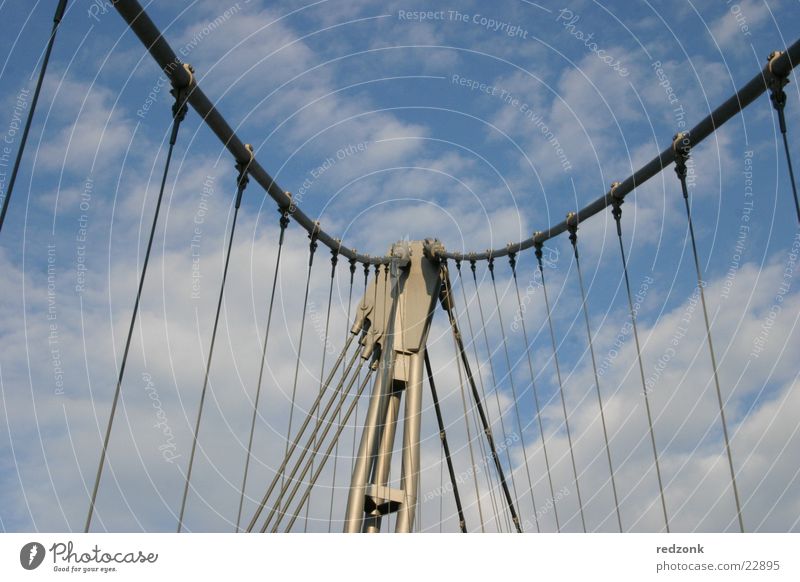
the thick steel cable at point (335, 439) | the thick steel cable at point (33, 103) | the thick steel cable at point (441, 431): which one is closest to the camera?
the thick steel cable at point (33, 103)

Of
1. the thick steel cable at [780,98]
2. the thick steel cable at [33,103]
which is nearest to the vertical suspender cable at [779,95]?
the thick steel cable at [780,98]

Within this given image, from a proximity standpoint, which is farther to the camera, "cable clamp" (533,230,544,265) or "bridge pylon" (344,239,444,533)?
"cable clamp" (533,230,544,265)

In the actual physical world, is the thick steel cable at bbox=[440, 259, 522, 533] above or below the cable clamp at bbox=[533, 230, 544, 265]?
below

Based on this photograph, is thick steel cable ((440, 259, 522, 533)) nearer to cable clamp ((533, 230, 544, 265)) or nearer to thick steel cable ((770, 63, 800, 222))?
cable clamp ((533, 230, 544, 265))

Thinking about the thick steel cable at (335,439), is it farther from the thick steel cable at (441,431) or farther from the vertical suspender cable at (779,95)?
the vertical suspender cable at (779,95)

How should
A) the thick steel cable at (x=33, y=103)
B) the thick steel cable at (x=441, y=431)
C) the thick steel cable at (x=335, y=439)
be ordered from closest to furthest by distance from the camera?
the thick steel cable at (x=33, y=103) < the thick steel cable at (x=335, y=439) < the thick steel cable at (x=441, y=431)

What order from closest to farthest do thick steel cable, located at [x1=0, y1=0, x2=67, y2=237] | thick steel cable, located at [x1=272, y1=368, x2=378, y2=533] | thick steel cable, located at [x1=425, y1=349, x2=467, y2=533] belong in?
thick steel cable, located at [x1=0, y1=0, x2=67, y2=237], thick steel cable, located at [x1=272, y1=368, x2=378, y2=533], thick steel cable, located at [x1=425, y1=349, x2=467, y2=533]

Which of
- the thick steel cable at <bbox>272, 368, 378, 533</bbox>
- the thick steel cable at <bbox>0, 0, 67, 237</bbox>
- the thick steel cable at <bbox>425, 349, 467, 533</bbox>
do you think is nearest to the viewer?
the thick steel cable at <bbox>0, 0, 67, 237</bbox>

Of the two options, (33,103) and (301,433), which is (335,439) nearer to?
(301,433)

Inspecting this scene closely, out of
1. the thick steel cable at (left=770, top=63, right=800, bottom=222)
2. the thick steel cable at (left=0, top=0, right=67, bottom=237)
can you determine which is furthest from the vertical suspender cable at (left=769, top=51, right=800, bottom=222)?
the thick steel cable at (left=0, top=0, right=67, bottom=237)
